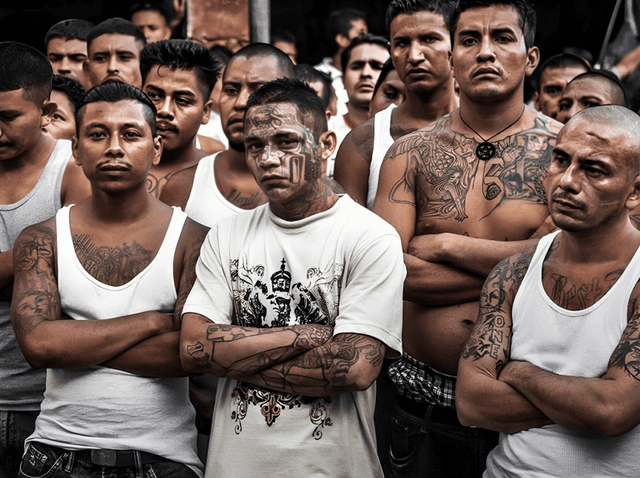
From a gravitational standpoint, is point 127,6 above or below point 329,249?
above

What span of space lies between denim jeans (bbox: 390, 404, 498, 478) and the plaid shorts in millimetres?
71

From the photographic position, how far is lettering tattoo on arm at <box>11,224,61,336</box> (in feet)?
11.8

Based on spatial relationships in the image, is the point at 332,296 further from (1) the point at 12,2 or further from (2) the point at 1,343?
(1) the point at 12,2

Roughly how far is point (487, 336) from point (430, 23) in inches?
91.9

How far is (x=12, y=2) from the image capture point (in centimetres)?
981

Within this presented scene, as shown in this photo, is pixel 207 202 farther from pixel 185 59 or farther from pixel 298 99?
pixel 185 59

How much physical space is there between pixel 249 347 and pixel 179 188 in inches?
67.7

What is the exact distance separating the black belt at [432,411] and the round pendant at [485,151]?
1278 mm

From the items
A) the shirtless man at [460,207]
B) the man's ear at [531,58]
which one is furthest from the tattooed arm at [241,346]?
the man's ear at [531,58]

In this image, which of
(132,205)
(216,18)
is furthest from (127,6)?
(132,205)

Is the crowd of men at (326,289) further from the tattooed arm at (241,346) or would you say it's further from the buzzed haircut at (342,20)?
the buzzed haircut at (342,20)

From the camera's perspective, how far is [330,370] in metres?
3.25

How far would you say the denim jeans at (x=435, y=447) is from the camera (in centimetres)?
381

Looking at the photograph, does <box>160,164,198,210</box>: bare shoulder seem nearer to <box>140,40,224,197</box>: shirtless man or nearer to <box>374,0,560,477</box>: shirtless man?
<box>140,40,224,197</box>: shirtless man
